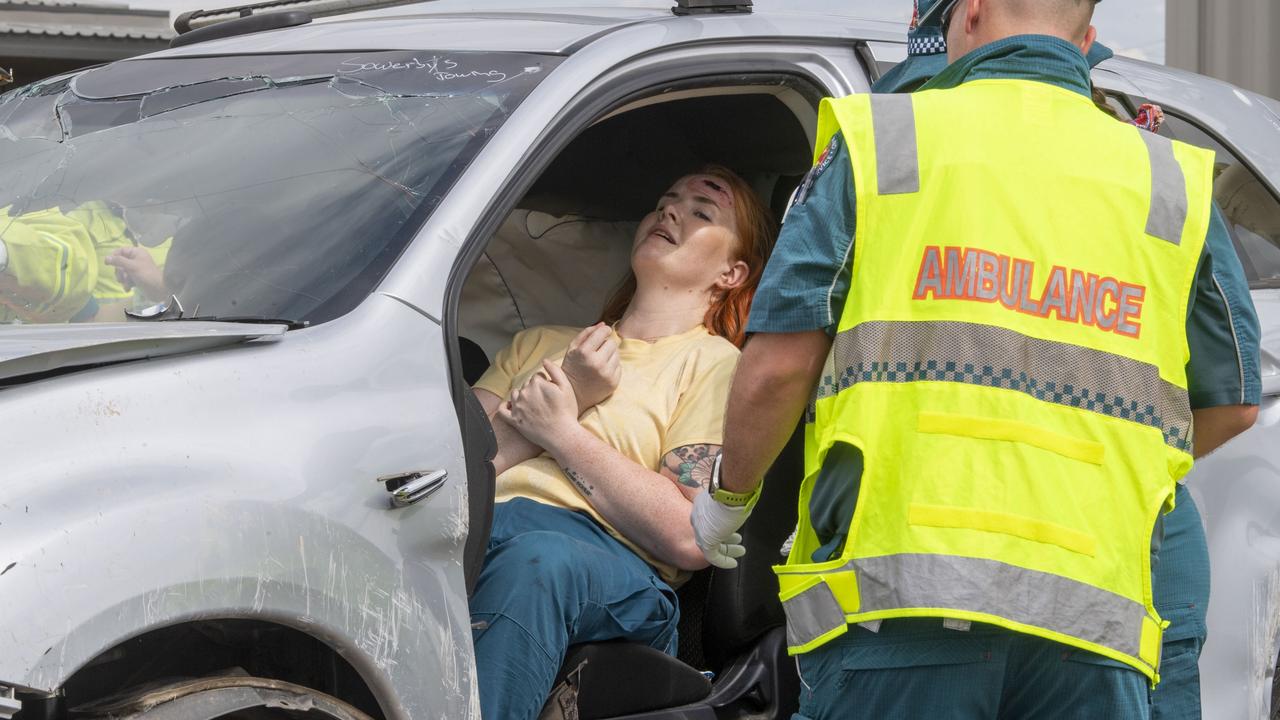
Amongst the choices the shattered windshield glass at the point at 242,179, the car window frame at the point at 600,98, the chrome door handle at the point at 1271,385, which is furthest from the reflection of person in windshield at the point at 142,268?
the chrome door handle at the point at 1271,385

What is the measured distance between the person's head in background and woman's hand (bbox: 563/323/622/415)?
3.87ft

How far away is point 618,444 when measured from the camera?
3055 millimetres

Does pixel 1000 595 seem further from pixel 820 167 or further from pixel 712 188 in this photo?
pixel 712 188

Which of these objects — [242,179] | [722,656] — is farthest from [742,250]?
[242,179]

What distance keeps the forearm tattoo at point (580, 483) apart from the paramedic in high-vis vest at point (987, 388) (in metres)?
0.96

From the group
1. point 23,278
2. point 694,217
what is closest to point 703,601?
point 694,217

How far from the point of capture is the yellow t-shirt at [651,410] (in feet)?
9.80

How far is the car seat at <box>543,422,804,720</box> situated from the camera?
8.69ft

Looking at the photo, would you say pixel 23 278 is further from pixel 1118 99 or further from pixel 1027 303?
pixel 1118 99

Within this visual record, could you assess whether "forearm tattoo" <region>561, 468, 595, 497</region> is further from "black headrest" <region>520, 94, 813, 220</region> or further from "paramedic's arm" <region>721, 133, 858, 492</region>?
"black headrest" <region>520, 94, 813, 220</region>

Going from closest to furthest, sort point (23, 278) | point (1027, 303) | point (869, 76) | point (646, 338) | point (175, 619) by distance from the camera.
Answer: point (175, 619), point (1027, 303), point (23, 278), point (869, 76), point (646, 338)

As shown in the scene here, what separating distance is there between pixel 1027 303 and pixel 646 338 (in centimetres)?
154

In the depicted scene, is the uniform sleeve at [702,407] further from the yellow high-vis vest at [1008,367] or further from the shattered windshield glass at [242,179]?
the yellow high-vis vest at [1008,367]

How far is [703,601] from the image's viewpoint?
3125 millimetres
